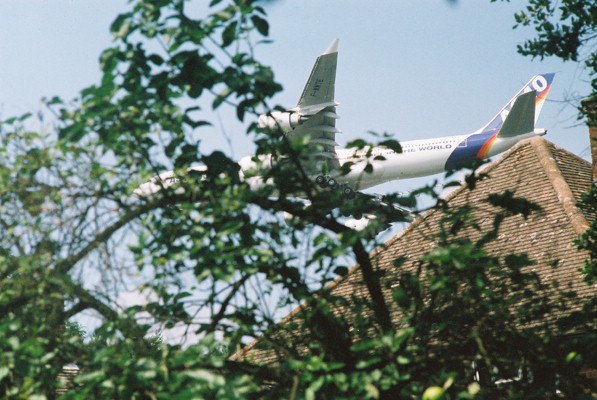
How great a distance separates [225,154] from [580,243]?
630cm

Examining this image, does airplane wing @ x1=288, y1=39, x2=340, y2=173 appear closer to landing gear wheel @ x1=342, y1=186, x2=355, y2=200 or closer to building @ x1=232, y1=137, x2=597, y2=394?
building @ x1=232, y1=137, x2=597, y2=394

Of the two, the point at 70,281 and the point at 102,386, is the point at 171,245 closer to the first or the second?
the point at 70,281

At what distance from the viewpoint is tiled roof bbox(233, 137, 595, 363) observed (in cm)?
1365

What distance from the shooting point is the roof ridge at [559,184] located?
14.5 metres

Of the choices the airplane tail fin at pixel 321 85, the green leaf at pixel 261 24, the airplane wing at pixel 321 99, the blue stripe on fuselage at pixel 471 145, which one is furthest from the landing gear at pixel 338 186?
the blue stripe on fuselage at pixel 471 145

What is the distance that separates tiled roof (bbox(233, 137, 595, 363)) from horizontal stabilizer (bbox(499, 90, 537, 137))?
19.0m

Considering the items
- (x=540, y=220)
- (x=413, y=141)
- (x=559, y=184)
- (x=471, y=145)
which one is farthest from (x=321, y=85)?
(x=540, y=220)

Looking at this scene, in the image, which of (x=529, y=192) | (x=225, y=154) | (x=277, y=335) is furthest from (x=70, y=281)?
(x=529, y=192)

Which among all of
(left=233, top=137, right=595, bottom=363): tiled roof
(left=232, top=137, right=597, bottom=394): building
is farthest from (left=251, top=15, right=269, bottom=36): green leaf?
(left=233, top=137, right=595, bottom=363): tiled roof

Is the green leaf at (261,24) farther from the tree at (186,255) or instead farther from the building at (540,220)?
the building at (540,220)

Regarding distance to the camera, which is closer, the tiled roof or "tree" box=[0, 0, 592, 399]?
"tree" box=[0, 0, 592, 399]

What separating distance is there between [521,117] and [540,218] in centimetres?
2372

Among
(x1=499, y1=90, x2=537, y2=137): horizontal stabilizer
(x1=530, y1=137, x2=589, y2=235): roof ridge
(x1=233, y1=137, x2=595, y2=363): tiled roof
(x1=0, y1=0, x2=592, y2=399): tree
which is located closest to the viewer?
(x1=0, y1=0, x2=592, y2=399): tree

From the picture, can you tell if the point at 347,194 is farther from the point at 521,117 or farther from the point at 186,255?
the point at 521,117
